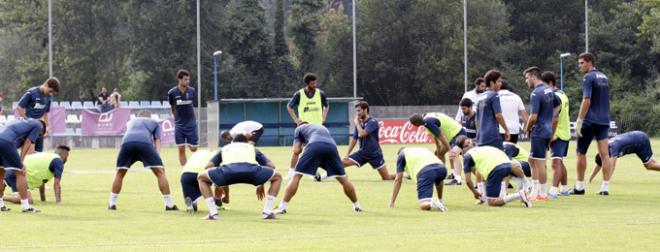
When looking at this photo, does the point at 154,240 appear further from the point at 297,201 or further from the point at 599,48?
the point at 599,48

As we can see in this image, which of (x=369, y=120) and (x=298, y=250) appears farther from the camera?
(x=369, y=120)

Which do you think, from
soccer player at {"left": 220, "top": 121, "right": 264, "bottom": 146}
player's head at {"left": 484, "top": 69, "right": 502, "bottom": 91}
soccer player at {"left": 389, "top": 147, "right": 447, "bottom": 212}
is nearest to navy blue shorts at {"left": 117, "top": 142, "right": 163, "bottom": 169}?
soccer player at {"left": 220, "top": 121, "right": 264, "bottom": 146}

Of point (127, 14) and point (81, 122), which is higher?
point (127, 14)

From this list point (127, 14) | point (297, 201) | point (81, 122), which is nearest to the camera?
point (297, 201)

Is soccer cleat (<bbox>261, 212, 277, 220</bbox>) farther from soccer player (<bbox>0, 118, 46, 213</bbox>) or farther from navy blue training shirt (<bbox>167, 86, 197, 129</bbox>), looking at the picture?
navy blue training shirt (<bbox>167, 86, 197, 129</bbox>)

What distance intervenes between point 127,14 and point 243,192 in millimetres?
61579

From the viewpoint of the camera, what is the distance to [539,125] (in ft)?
62.6

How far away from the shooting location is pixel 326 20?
85500 mm

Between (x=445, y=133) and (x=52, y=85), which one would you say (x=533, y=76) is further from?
(x=52, y=85)

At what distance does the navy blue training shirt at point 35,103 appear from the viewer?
21.5m

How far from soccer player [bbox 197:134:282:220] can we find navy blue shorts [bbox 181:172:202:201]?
36.5 inches

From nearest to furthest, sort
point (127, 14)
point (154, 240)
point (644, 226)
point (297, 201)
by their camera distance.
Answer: point (154, 240)
point (644, 226)
point (297, 201)
point (127, 14)

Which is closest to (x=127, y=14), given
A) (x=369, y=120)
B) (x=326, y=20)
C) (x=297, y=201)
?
(x=326, y=20)

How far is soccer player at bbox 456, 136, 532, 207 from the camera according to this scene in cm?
1770
